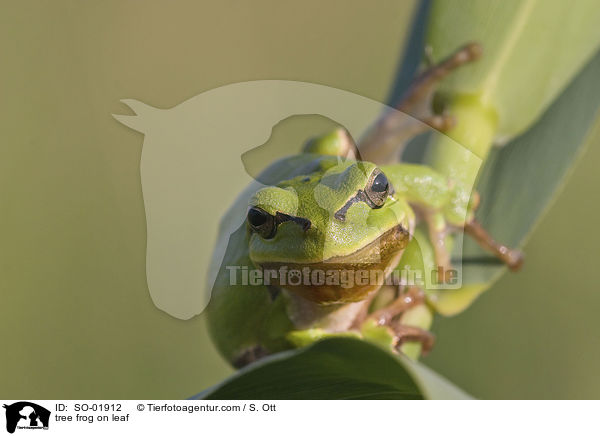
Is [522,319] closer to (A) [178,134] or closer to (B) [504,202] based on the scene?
(B) [504,202]

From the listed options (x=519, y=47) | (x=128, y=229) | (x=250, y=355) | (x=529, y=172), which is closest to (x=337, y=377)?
(x=250, y=355)

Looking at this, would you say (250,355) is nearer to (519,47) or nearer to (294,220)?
(294,220)

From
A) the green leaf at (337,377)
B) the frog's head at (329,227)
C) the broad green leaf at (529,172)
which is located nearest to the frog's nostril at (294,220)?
the frog's head at (329,227)

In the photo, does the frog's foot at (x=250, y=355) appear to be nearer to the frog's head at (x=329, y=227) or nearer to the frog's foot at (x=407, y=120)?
the frog's head at (x=329, y=227)

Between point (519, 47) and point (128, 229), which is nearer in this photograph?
point (519, 47)

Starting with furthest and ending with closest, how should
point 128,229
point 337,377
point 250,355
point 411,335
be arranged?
point 128,229, point 250,355, point 411,335, point 337,377

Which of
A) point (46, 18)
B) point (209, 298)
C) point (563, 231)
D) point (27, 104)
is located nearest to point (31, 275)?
point (27, 104)
